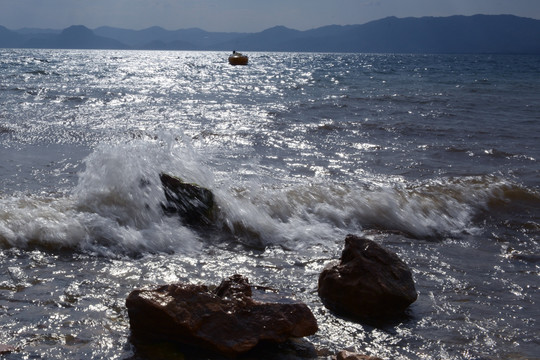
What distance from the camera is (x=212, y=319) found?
10.8ft

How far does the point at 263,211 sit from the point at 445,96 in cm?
1956

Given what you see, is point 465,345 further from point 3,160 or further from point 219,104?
point 219,104

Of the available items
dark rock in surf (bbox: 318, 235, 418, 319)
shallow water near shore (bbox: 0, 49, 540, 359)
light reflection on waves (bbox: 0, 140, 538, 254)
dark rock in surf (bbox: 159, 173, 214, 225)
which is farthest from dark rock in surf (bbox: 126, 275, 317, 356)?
dark rock in surf (bbox: 159, 173, 214, 225)

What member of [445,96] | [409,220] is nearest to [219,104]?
[445,96]

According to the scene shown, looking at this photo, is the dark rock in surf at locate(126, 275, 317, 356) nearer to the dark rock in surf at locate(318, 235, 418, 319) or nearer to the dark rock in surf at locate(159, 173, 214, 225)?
the dark rock in surf at locate(318, 235, 418, 319)

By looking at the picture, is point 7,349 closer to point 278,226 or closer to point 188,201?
A: point 188,201

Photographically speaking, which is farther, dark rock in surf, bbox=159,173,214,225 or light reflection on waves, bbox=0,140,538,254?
→ dark rock in surf, bbox=159,173,214,225

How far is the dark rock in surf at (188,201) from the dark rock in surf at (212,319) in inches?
101

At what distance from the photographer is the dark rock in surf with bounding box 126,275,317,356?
324cm

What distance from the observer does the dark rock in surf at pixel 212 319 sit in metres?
3.24

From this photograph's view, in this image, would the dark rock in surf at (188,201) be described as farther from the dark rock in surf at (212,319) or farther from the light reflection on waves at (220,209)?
A: the dark rock in surf at (212,319)

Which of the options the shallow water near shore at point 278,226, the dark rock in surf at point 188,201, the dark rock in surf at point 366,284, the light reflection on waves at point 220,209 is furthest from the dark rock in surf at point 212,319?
the dark rock in surf at point 188,201

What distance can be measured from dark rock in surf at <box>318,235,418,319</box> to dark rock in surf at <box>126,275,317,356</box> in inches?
24.3

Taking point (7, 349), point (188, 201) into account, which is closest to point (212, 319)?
point (7, 349)
